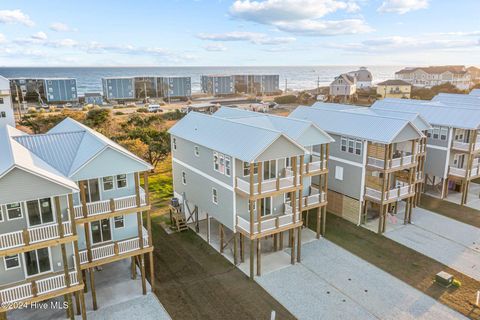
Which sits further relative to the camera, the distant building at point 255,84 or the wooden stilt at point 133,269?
the distant building at point 255,84

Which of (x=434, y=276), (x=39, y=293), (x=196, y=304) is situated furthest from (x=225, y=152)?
(x=434, y=276)

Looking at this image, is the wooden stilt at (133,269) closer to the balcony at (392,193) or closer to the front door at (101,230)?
the front door at (101,230)

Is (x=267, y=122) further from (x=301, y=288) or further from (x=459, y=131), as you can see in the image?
Answer: (x=459, y=131)

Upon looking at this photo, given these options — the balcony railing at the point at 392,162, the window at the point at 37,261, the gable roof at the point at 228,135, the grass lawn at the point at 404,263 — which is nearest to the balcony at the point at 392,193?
the balcony railing at the point at 392,162

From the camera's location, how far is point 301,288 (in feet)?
66.9

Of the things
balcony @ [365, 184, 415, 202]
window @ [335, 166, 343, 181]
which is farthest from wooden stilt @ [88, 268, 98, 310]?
balcony @ [365, 184, 415, 202]

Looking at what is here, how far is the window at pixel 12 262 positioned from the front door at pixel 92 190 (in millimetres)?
3999

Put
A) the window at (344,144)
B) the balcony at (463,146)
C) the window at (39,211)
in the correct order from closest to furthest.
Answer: the window at (39,211), the window at (344,144), the balcony at (463,146)

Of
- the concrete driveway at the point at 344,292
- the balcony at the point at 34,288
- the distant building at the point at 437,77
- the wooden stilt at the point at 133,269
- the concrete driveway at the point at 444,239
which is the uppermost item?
the distant building at the point at 437,77

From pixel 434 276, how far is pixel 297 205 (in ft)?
30.0

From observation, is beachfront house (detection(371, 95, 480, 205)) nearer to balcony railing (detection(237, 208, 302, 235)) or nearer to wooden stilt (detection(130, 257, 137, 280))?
balcony railing (detection(237, 208, 302, 235))

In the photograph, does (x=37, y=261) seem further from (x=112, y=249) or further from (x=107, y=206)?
(x=107, y=206)

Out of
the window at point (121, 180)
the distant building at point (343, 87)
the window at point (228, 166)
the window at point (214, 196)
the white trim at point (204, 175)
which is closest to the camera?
the window at point (121, 180)

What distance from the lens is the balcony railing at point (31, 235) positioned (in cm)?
1460
